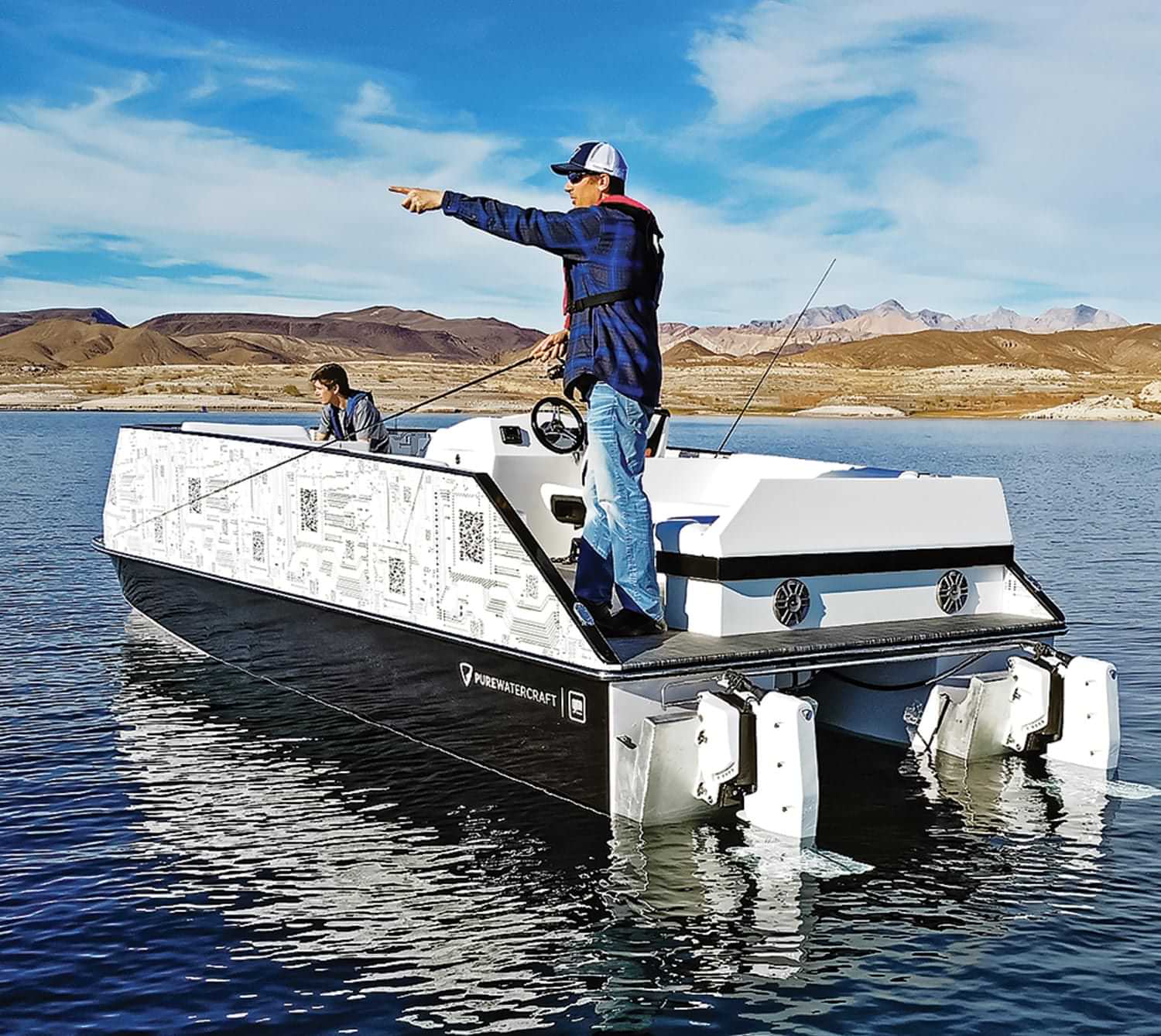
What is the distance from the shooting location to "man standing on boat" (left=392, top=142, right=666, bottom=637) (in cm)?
766

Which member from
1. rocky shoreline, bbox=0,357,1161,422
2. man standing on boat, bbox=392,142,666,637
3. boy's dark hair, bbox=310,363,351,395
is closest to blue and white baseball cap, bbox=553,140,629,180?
man standing on boat, bbox=392,142,666,637

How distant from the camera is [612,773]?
7516mm

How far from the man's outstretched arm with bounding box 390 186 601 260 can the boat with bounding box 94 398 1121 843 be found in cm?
152

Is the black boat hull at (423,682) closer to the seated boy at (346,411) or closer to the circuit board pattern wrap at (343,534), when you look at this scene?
the circuit board pattern wrap at (343,534)

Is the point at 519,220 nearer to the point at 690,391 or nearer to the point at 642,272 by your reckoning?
the point at 642,272

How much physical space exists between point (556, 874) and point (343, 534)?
340 cm

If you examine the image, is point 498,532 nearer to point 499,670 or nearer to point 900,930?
point 499,670

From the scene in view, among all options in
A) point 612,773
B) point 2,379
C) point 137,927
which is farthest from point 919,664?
point 2,379

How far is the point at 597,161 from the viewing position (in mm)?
7805

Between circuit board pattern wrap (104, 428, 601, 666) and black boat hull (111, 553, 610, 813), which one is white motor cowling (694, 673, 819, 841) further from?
circuit board pattern wrap (104, 428, 601, 666)

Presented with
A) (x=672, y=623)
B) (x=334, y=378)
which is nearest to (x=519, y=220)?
(x=672, y=623)

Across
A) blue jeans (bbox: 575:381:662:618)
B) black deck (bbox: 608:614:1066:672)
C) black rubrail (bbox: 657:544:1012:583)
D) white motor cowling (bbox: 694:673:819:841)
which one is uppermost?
blue jeans (bbox: 575:381:662:618)

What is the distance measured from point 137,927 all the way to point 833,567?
436 centimetres

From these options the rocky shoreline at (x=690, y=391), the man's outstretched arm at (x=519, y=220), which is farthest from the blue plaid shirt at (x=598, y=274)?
the rocky shoreline at (x=690, y=391)
